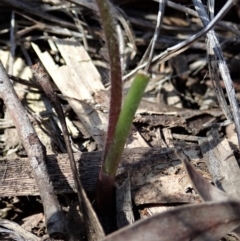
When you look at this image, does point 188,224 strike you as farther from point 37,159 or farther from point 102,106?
point 102,106

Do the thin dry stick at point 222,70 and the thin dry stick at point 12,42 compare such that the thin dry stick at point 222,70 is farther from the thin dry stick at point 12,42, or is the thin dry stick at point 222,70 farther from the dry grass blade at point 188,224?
the thin dry stick at point 12,42

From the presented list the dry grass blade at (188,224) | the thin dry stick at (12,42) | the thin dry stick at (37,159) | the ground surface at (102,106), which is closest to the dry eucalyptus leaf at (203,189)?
the dry grass blade at (188,224)

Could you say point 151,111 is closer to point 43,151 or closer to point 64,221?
point 43,151

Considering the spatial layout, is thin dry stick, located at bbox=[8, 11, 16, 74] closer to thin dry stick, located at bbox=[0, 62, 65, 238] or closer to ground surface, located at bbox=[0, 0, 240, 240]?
ground surface, located at bbox=[0, 0, 240, 240]

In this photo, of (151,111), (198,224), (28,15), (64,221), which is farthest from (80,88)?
(198,224)

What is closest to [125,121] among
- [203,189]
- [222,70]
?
[203,189]

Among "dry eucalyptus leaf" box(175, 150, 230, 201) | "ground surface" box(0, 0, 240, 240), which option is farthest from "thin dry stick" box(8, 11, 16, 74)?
"dry eucalyptus leaf" box(175, 150, 230, 201)
